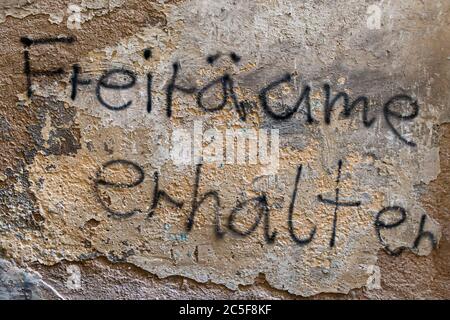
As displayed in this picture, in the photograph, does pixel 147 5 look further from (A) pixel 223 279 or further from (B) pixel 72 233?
(A) pixel 223 279

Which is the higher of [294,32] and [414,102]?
[294,32]

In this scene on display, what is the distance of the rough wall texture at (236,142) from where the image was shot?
2361 millimetres

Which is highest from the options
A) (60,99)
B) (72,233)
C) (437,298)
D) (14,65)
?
(14,65)

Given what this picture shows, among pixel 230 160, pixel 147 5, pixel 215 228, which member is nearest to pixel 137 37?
pixel 147 5

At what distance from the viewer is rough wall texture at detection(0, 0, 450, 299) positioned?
7.75 feet

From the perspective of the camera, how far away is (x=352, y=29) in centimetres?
235

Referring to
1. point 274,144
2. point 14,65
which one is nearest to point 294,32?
point 274,144

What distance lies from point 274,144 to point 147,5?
84 cm

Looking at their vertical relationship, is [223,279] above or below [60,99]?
below

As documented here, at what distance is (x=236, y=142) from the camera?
7.84ft

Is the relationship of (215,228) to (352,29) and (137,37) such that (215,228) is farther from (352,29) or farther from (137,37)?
(352,29)

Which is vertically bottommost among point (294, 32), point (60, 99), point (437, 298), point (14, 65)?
point (437, 298)

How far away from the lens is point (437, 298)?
2418 millimetres

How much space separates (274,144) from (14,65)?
1.22 m
